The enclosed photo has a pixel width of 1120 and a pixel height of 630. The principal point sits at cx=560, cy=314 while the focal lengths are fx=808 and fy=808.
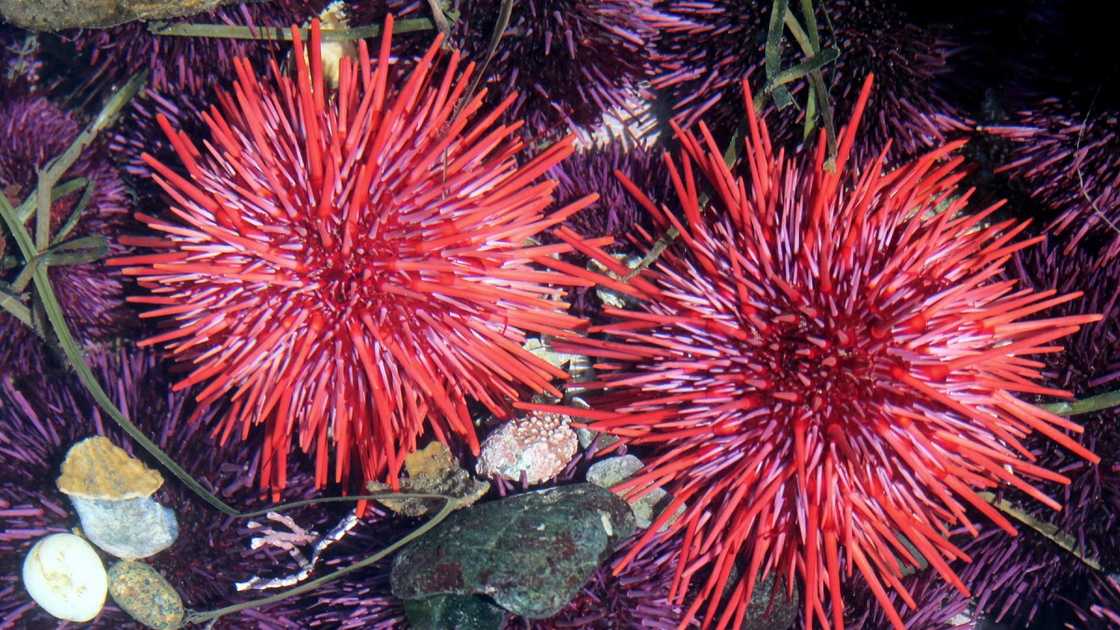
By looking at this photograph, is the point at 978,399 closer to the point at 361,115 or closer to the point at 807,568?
the point at 807,568

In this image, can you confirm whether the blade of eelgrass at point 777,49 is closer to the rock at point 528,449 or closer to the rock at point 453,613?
the rock at point 528,449

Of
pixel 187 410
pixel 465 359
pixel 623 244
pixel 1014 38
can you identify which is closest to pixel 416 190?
pixel 465 359

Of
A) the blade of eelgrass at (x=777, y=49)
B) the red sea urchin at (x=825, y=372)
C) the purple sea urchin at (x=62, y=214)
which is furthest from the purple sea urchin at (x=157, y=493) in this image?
the blade of eelgrass at (x=777, y=49)

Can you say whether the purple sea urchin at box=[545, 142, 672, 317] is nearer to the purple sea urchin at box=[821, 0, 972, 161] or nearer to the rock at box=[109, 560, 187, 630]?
the purple sea urchin at box=[821, 0, 972, 161]

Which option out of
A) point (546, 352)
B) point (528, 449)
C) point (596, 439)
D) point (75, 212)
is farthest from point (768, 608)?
point (75, 212)

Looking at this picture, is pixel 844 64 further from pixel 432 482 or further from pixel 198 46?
pixel 198 46

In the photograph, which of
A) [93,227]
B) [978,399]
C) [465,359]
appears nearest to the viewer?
[978,399]

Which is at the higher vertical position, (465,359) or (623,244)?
(623,244)
